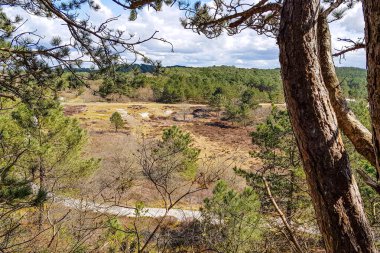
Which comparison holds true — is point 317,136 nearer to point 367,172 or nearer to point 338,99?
point 338,99

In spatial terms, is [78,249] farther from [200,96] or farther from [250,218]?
[200,96]

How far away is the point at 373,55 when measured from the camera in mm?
1179

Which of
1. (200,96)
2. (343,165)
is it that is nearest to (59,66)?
(343,165)

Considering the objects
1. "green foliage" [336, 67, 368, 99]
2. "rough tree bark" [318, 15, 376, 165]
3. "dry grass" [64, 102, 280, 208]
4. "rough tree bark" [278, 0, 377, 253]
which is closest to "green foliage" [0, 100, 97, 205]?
"dry grass" [64, 102, 280, 208]

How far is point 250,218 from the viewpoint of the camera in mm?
7406

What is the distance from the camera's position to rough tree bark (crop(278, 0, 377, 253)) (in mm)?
1558

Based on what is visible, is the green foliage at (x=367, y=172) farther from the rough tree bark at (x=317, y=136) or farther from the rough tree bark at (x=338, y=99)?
the rough tree bark at (x=317, y=136)

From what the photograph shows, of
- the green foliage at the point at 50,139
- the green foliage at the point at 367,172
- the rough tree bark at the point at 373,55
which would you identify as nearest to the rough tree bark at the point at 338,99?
the green foliage at the point at 367,172

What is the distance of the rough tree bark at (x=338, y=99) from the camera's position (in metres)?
2.38

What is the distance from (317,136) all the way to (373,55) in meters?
0.51

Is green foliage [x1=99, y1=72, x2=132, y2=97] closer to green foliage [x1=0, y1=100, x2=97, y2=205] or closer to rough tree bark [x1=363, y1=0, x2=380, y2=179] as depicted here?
rough tree bark [x1=363, y1=0, x2=380, y2=179]

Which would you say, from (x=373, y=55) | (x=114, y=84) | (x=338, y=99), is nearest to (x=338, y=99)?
(x=338, y=99)

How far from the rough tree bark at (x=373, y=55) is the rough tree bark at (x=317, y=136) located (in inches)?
12.6

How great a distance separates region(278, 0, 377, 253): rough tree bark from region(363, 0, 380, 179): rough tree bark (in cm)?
32
